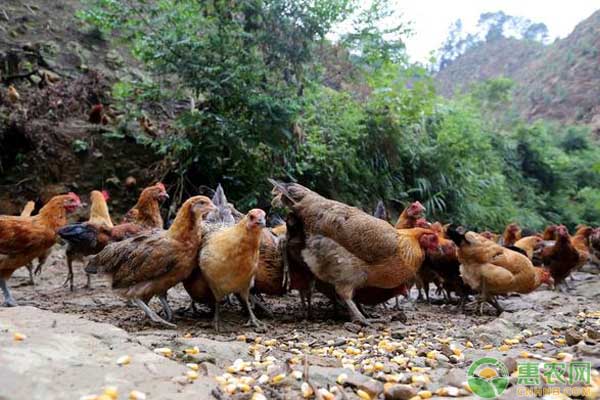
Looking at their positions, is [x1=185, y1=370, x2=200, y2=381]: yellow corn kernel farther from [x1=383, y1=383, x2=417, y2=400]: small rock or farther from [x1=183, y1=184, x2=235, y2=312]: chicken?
[x1=183, y1=184, x2=235, y2=312]: chicken

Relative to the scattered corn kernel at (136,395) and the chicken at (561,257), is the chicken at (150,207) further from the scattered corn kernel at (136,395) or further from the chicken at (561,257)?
the chicken at (561,257)

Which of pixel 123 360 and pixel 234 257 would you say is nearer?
pixel 123 360

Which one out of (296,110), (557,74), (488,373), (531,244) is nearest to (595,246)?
(531,244)

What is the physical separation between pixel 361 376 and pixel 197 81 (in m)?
6.30

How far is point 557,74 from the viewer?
108 ft

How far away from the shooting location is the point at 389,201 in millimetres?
11180

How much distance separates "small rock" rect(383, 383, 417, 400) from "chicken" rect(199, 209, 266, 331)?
1898 millimetres

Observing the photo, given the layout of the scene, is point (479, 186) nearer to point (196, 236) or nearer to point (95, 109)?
point (95, 109)

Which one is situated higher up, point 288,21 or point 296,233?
point 288,21

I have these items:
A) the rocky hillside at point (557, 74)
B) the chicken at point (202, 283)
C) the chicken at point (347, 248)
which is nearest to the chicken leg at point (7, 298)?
the chicken at point (202, 283)

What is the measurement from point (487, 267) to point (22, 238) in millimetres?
4901

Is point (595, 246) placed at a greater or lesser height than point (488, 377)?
greater

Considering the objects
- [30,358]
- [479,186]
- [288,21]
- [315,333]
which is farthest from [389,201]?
[30,358]

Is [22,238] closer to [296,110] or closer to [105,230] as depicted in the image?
[105,230]
